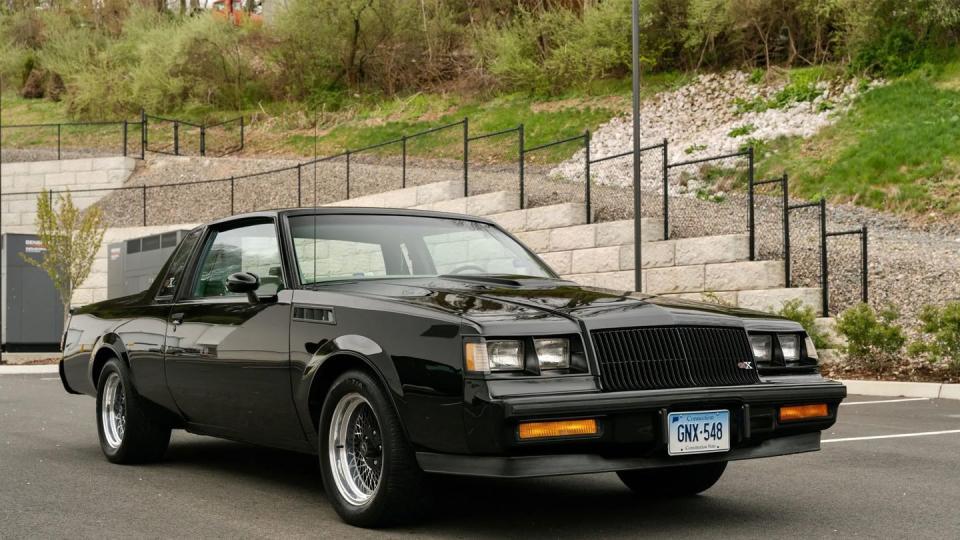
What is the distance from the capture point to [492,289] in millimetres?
5867

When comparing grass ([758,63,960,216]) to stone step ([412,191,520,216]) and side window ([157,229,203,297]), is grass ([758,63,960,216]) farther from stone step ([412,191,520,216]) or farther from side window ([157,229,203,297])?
side window ([157,229,203,297])

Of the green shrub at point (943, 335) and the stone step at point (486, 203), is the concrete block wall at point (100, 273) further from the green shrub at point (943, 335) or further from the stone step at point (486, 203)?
the green shrub at point (943, 335)

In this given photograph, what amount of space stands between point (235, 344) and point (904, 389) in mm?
9676

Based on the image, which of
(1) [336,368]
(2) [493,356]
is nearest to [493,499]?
(1) [336,368]

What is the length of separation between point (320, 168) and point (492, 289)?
24.1m

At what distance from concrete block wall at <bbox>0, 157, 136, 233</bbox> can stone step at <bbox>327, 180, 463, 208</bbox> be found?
1398 cm

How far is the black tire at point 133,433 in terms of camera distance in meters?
7.75

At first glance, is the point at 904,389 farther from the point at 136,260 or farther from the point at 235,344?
the point at 136,260

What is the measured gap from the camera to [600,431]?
16.4 feet

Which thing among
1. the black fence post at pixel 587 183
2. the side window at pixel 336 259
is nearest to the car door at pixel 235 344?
the side window at pixel 336 259

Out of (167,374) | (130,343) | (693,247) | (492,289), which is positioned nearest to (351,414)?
(492,289)

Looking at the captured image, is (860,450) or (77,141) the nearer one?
(860,450)

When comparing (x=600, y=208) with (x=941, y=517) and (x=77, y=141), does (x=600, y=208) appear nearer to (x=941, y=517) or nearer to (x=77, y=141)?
(x=941, y=517)

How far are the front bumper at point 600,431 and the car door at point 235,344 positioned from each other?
4.38 ft
